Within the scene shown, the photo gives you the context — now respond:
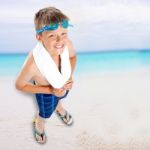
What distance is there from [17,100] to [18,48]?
15cm

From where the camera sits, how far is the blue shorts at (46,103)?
1023mm

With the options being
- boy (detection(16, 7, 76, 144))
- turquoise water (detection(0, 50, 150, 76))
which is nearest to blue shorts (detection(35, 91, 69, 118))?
boy (detection(16, 7, 76, 144))

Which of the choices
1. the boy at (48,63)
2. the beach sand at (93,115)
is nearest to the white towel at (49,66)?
the boy at (48,63)

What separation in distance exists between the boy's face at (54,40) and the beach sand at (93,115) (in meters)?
0.15

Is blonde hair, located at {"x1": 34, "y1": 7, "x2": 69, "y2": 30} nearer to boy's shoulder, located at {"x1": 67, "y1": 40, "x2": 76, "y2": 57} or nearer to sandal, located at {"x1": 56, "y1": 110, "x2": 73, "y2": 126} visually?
boy's shoulder, located at {"x1": 67, "y1": 40, "x2": 76, "y2": 57}

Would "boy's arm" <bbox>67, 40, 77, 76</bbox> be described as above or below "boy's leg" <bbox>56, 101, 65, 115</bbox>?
above

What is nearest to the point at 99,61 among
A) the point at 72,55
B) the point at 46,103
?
the point at 72,55

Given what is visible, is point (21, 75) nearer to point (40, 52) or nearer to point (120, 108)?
point (40, 52)

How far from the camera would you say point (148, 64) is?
1.22 metres

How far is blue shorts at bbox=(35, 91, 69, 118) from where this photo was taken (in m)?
1.02

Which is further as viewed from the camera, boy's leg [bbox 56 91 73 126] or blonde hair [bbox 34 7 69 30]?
boy's leg [bbox 56 91 73 126]

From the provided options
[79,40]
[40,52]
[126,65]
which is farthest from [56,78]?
[126,65]

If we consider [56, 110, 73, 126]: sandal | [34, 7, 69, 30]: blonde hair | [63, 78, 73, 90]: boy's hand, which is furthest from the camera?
[56, 110, 73, 126]: sandal

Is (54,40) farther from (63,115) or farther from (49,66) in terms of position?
(63,115)
